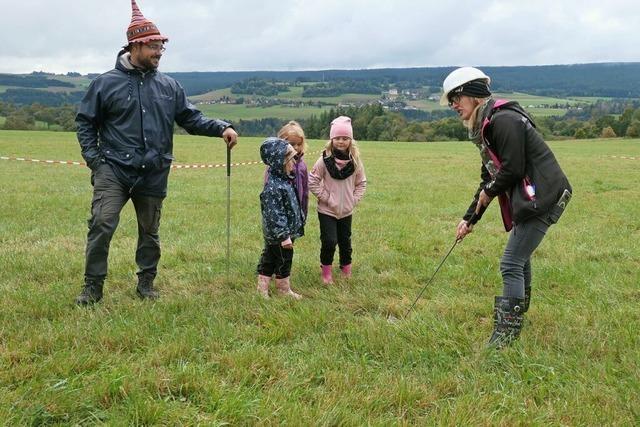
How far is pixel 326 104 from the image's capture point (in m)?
132

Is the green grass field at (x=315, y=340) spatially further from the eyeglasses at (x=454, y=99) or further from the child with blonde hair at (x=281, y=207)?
the eyeglasses at (x=454, y=99)

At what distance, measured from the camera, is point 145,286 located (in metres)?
5.50

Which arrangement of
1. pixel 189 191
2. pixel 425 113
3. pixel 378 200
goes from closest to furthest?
pixel 378 200 < pixel 189 191 < pixel 425 113

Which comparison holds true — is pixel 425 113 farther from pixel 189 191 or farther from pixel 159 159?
pixel 159 159

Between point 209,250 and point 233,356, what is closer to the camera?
point 233,356

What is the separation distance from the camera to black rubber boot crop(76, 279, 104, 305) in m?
4.98

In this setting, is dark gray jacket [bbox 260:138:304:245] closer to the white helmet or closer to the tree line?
the white helmet

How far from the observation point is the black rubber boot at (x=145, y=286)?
5.43 metres

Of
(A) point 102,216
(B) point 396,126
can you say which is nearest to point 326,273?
(A) point 102,216

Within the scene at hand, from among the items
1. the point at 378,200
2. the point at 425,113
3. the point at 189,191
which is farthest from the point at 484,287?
the point at 425,113

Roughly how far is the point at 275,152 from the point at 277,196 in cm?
42

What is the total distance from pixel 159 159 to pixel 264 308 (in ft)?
5.40

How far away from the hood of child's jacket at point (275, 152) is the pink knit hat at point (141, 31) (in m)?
1.31

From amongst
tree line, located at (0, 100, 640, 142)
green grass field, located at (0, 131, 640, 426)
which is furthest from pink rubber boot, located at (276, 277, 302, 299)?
tree line, located at (0, 100, 640, 142)
